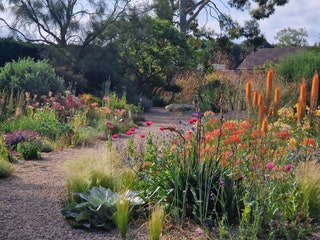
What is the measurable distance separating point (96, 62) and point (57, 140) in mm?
14031

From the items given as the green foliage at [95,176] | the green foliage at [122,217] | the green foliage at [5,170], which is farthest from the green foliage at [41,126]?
the green foliage at [122,217]

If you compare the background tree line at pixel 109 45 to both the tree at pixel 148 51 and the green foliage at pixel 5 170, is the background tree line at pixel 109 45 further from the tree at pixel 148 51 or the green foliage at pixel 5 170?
the green foliage at pixel 5 170

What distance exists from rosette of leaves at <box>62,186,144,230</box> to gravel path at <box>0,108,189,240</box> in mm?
87

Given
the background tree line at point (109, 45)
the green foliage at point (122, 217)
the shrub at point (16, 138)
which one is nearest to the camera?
the green foliage at point (122, 217)

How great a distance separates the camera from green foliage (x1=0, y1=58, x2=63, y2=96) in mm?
14047

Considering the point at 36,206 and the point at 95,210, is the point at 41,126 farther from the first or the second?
the point at 95,210

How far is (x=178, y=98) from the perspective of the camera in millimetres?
23750

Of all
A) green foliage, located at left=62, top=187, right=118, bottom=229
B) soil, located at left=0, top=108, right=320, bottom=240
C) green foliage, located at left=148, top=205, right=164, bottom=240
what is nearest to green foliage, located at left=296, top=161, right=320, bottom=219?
soil, located at left=0, top=108, right=320, bottom=240

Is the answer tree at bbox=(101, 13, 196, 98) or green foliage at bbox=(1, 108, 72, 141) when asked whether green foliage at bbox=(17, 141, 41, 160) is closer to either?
green foliage at bbox=(1, 108, 72, 141)

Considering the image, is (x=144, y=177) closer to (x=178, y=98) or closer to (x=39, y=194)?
(x=39, y=194)

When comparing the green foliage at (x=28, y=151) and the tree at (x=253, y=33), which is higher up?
the tree at (x=253, y=33)

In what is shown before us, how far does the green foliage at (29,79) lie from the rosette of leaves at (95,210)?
32.4ft

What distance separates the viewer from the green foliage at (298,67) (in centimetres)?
1388

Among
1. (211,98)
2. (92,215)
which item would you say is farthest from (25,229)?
(211,98)
